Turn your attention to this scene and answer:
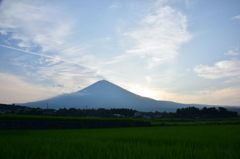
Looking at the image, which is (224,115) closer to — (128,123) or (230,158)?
(128,123)

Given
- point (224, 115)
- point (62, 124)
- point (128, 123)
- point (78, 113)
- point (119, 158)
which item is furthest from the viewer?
point (224, 115)

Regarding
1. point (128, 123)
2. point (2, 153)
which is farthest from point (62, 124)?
point (2, 153)

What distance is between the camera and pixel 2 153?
24.5 feet

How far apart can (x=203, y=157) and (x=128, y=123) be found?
32.0m

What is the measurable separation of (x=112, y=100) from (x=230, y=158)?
193m

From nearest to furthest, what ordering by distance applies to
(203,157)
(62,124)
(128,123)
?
(203,157), (62,124), (128,123)

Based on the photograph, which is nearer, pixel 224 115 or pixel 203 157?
pixel 203 157

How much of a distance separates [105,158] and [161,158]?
119 cm

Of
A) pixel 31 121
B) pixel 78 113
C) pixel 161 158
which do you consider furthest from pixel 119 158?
pixel 78 113

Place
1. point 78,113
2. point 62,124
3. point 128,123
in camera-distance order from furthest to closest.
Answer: point 78,113, point 128,123, point 62,124

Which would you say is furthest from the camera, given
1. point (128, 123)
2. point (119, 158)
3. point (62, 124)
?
point (128, 123)

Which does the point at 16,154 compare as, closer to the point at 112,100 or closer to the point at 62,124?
the point at 62,124

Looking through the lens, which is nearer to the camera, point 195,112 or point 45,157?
point 45,157

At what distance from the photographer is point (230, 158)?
6855mm
